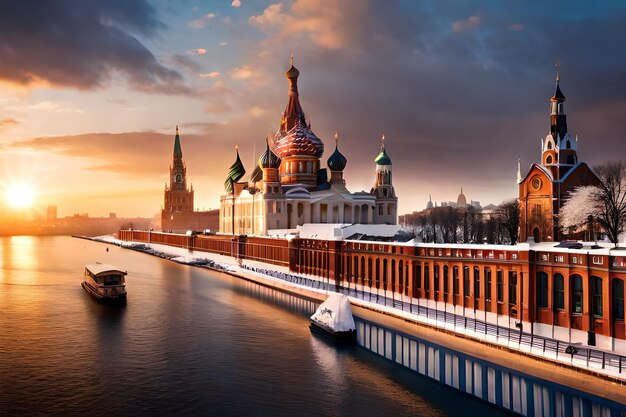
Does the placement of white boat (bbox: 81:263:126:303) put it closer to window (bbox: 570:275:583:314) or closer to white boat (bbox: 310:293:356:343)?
white boat (bbox: 310:293:356:343)

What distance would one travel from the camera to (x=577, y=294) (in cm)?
3675

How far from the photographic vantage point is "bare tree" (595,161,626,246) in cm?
6194

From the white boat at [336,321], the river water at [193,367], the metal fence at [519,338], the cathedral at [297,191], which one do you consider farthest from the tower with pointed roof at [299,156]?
the white boat at [336,321]

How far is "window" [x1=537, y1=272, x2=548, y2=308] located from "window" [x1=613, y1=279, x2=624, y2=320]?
16.5 ft

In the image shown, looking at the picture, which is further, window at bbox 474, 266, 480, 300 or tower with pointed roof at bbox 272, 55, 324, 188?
tower with pointed roof at bbox 272, 55, 324, 188

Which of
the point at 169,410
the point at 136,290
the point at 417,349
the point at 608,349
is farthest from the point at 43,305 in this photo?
the point at 608,349

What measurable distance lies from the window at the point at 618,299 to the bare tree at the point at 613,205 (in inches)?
990

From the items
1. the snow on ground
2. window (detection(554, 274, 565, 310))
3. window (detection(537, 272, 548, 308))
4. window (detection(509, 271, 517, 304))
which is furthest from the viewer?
window (detection(509, 271, 517, 304))

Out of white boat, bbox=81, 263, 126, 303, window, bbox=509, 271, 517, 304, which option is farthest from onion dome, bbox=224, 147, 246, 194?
window, bbox=509, 271, 517, 304

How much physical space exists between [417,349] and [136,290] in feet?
154

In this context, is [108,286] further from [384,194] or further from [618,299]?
[384,194]

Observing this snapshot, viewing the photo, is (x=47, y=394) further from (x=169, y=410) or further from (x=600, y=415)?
(x=600, y=415)

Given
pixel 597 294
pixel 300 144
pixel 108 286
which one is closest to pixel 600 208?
pixel 597 294

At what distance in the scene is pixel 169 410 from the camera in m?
29.7
